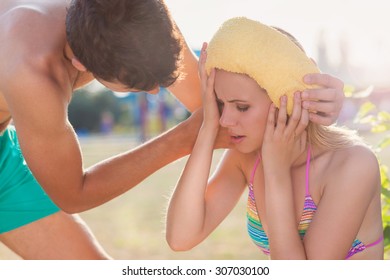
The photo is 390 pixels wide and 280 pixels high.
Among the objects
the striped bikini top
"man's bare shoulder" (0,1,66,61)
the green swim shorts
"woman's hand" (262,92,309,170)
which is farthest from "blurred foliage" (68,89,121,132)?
"woman's hand" (262,92,309,170)

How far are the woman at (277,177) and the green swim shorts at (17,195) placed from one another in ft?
3.17

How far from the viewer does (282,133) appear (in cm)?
264

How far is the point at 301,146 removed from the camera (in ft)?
9.32

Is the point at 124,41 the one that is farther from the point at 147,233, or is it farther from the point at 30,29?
the point at 147,233

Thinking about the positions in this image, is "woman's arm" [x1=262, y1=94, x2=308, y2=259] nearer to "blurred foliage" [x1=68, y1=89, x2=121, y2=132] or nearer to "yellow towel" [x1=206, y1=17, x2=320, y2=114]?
"yellow towel" [x1=206, y1=17, x2=320, y2=114]

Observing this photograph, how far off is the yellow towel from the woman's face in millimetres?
45

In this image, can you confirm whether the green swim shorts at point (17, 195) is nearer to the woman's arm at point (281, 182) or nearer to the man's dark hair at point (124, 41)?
the man's dark hair at point (124, 41)

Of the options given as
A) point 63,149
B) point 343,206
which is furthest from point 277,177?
point 63,149

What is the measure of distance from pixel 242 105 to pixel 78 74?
918 mm

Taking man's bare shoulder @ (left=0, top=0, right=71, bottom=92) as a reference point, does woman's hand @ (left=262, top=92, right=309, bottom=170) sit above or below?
below

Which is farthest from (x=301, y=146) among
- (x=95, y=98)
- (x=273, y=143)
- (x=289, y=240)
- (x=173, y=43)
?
(x=95, y=98)

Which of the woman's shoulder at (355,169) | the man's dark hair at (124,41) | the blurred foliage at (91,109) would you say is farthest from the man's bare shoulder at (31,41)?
the blurred foliage at (91,109)

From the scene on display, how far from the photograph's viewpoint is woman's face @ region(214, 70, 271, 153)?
269 cm

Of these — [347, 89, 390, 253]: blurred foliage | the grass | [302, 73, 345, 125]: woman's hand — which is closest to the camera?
[302, 73, 345, 125]: woman's hand
